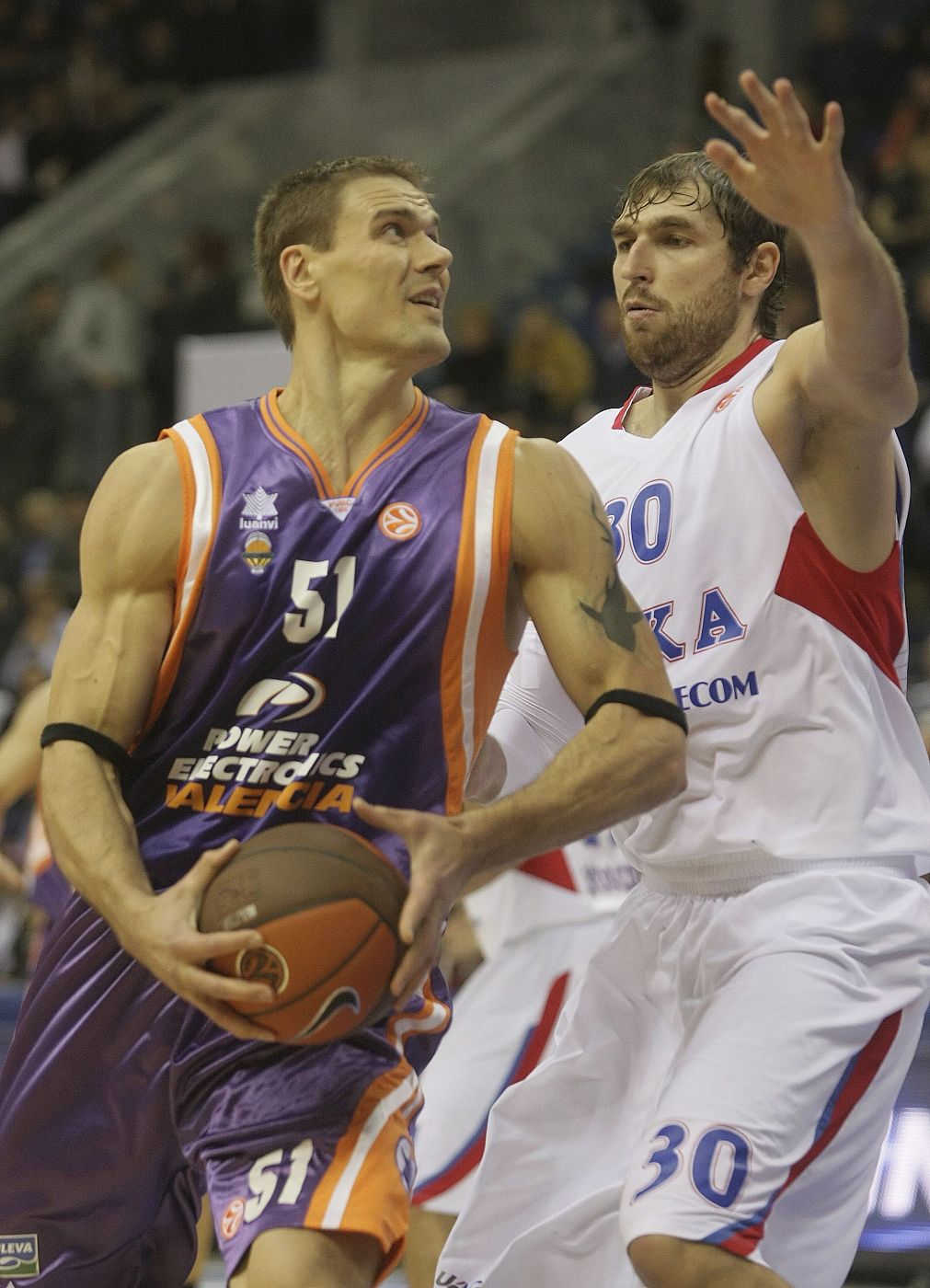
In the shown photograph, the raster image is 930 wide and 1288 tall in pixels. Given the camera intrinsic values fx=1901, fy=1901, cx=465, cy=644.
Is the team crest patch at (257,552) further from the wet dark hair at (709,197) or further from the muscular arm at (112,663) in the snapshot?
the wet dark hair at (709,197)

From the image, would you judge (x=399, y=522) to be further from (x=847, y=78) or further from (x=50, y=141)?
(x=50, y=141)

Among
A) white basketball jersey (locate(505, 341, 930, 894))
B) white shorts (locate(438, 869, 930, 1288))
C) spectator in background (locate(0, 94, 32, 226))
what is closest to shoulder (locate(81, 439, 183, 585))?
white basketball jersey (locate(505, 341, 930, 894))

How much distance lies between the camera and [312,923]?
308 cm

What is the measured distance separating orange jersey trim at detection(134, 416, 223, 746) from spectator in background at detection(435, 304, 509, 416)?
9.22 m

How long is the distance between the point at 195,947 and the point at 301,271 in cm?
144

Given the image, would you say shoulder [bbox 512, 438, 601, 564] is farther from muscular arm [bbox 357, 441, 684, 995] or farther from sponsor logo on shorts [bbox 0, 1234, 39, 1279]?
sponsor logo on shorts [bbox 0, 1234, 39, 1279]

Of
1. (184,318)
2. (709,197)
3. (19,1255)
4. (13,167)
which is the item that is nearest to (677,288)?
(709,197)

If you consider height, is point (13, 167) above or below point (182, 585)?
above

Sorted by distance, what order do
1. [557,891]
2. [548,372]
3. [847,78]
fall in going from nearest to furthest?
[557,891]
[548,372]
[847,78]

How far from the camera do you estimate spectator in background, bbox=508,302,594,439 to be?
12.6 meters

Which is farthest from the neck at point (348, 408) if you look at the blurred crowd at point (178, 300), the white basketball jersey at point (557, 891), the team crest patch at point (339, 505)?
the blurred crowd at point (178, 300)

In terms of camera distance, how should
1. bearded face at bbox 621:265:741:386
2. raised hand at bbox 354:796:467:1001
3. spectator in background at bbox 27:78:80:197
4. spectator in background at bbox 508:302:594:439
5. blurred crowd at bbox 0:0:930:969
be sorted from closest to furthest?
raised hand at bbox 354:796:467:1001
bearded face at bbox 621:265:741:386
blurred crowd at bbox 0:0:930:969
spectator in background at bbox 508:302:594:439
spectator in background at bbox 27:78:80:197

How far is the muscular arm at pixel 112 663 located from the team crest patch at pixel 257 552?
13 centimetres

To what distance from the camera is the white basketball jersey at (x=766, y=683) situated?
3857 mm
